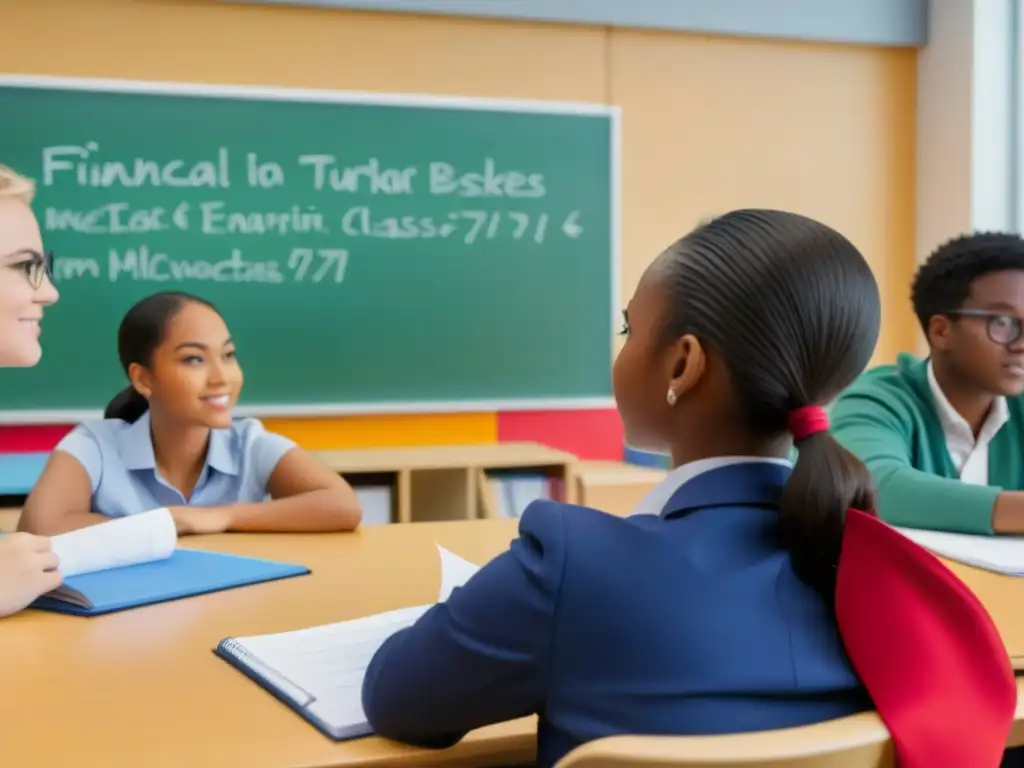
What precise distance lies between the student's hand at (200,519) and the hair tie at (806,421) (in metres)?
1.21

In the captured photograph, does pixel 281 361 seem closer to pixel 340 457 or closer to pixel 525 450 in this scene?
pixel 340 457

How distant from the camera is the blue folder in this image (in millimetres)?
1269

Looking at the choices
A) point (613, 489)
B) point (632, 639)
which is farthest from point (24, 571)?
point (613, 489)

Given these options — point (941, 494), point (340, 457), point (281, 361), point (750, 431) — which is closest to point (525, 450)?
point (340, 457)

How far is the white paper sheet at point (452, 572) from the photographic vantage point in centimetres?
129

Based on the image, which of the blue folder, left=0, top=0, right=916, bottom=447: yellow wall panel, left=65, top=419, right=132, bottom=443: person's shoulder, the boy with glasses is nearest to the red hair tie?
the blue folder

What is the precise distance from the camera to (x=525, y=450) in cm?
329

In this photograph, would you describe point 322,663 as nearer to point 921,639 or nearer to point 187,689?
point 187,689

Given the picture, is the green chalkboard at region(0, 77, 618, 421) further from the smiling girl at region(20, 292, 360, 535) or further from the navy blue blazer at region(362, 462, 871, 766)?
the navy blue blazer at region(362, 462, 871, 766)

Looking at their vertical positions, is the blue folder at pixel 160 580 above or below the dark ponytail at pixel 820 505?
below

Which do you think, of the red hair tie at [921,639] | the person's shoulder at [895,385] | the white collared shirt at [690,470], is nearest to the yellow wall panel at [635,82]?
the person's shoulder at [895,385]

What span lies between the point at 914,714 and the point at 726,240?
0.40 metres

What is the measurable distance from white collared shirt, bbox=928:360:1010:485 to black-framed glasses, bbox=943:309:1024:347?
0.48 feet

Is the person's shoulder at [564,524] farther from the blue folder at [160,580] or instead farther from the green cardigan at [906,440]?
the green cardigan at [906,440]
